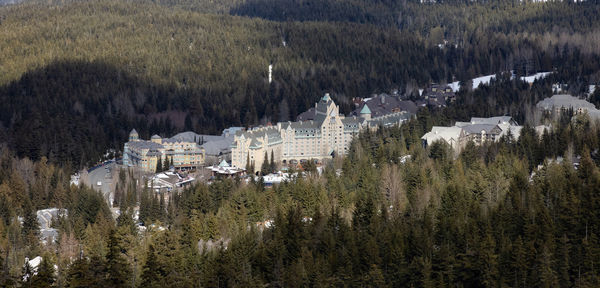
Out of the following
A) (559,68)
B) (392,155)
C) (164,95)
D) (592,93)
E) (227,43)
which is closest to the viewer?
(392,155)

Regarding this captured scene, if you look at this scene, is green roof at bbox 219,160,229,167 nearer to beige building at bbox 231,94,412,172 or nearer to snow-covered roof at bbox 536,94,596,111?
beige building at bbox 231,94,412,172

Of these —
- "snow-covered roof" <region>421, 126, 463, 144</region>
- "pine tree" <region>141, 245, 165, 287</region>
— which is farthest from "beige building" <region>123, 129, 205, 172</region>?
"pine tree" <region>141, 245, 165, 287</region>

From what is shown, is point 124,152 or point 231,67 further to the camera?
point 231,67

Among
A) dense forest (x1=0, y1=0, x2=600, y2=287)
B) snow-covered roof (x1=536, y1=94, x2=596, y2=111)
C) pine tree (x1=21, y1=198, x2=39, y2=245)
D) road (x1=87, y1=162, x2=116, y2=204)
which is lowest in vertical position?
road (x1=87, y1=162, x2=116, y2=204)

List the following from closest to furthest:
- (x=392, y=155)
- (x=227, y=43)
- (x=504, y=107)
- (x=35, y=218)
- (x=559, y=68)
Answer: (x=35, y=218)
(x=392, y=155)
(x=504, y=107)
(x=559, y=68)
(x=227, y=43)

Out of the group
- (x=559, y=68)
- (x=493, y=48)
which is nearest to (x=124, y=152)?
(x=559, y=68)

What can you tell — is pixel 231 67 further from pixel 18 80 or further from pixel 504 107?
pixel 504 107

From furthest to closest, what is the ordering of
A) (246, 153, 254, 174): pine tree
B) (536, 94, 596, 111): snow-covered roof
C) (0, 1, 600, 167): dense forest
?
(0, 1, 600, 167): dense forest → (536, 94, 596, 111): snow-covered roof → (246, 153, 254, 174): pine tree
